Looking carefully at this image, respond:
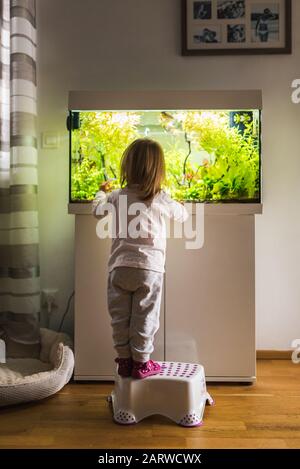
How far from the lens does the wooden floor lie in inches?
87.0

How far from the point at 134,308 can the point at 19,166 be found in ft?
3.82

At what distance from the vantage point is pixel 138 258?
2549 mm

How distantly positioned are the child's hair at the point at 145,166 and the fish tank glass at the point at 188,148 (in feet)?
0.90

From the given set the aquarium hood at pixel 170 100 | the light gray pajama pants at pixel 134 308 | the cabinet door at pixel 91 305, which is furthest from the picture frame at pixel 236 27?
the light gray pajama pants at pixel 134 308

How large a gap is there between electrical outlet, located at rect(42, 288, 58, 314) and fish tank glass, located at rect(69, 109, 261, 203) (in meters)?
0.86

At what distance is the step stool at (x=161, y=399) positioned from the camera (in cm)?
242

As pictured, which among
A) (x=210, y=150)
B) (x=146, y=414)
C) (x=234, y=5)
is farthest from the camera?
(x=234, y=5)

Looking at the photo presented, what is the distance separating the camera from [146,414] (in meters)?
2.46

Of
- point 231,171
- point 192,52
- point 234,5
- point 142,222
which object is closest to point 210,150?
point 231,171

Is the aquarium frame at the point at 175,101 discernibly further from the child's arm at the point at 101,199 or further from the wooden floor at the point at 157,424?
the wooden floor at the point at 157,424

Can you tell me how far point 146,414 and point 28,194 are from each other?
56.3 inches

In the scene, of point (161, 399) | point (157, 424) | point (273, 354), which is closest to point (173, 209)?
point (161, 399)

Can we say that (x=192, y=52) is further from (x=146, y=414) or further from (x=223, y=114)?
(x=146, y=414)

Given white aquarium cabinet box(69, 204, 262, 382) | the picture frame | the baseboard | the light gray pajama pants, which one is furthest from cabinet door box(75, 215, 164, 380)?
the picture frame
